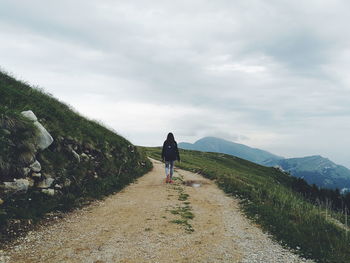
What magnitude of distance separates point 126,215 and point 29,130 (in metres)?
5.95

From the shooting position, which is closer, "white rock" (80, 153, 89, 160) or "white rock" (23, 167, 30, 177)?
"white rock" (23, 167, 30, 177)

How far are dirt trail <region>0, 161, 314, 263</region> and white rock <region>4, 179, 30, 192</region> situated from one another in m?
1.93

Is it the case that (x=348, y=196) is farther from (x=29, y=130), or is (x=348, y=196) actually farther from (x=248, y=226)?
(x=29, y=130)

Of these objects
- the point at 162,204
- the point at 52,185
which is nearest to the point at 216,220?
the point at 162,204

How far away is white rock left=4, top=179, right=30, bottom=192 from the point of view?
8.87 metres

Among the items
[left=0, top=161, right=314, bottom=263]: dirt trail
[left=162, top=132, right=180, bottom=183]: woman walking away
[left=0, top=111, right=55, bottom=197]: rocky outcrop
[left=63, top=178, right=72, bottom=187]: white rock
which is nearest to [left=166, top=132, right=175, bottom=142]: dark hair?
[left=162, top=132, right=180, bottom=183]: woman walking away

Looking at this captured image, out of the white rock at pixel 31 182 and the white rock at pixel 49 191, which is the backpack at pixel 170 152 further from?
the white rock at pixel 31 182

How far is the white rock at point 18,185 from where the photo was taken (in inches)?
349

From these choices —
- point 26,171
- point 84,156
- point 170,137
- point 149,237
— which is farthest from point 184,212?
point 170,137

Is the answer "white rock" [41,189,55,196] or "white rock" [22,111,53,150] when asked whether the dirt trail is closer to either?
"white rock" [41,189,55,196]

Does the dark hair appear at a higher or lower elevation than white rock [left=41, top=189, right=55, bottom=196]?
higher

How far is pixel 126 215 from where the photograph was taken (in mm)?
10602

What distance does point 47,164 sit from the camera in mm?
11305

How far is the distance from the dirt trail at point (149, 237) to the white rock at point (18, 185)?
6.33 ft
